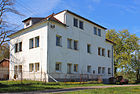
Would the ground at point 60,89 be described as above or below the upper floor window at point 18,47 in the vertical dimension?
below

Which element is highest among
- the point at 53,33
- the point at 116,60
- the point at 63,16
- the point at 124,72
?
the point at 63,16

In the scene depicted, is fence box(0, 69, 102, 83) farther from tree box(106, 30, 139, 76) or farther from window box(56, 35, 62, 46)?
tree box(106, 30, 139, 76)

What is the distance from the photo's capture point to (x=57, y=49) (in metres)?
25.2

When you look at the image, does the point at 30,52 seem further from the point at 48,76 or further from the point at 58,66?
the point at 48,76

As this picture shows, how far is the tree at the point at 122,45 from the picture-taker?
5131 centimetres

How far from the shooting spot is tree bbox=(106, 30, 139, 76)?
5131 cm

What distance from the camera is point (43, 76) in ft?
77.7

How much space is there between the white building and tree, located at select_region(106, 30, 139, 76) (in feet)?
60.5

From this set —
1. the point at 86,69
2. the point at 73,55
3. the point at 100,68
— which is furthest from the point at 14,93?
the point at 100,68

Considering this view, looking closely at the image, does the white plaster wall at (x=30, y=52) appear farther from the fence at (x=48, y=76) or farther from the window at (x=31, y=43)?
the window at (x=31, y=43)

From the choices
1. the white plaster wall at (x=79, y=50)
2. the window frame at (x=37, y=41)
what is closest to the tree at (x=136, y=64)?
the white plaster wall at (x=79, y=50)

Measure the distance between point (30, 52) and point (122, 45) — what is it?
34.7m

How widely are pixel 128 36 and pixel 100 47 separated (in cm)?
2207

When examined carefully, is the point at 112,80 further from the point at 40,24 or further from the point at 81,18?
the point at 40,24
